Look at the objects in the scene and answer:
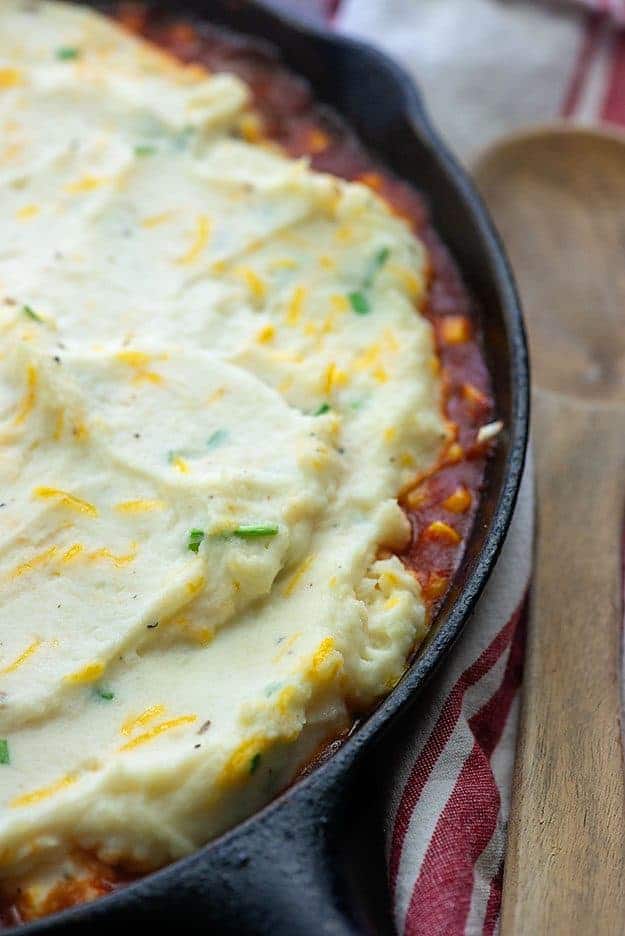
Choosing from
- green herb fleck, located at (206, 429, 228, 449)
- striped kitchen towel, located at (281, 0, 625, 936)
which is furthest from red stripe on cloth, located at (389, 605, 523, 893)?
green herb fleck, located at (206, 429, 228, 449)

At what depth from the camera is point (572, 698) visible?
2980 mm

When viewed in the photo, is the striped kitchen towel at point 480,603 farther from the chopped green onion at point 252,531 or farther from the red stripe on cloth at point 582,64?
the chopped green onion at point 252,531

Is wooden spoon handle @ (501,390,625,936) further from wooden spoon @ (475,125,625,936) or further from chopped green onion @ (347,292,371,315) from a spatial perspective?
chopped green onion @ (347,292,371,315)

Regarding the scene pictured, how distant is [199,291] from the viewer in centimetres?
340

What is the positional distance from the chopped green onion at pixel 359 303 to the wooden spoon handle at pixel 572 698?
703mm

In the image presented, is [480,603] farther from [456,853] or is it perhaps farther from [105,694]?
[105,694]

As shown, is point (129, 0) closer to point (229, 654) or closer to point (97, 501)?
point (97, 501)

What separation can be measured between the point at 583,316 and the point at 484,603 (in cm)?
143

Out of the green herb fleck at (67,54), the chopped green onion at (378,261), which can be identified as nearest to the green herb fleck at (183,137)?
the green herb fleck at (67,54)

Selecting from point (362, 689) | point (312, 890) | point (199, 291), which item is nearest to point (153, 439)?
point (199, 291)

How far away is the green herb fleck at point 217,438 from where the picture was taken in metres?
2.98

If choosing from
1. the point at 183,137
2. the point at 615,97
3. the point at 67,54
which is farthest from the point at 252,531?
the point at 615,97

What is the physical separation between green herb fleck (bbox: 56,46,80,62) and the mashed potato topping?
49 mm

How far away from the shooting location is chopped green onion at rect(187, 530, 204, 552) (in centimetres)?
273
